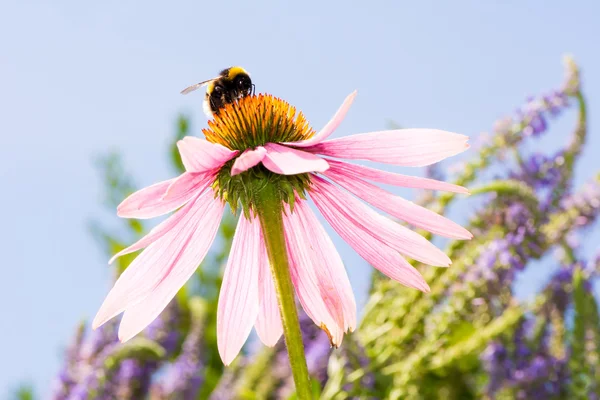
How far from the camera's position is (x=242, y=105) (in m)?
0.53

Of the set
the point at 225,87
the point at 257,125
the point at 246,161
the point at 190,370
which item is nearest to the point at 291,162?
the point at 246,161

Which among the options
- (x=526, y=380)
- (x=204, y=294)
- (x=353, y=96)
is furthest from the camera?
(x=204, y=294)

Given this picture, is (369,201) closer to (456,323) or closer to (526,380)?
(456,323)

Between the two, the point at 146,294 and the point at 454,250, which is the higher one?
the point at 146,294

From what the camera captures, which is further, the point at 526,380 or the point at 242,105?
the point at 526,380

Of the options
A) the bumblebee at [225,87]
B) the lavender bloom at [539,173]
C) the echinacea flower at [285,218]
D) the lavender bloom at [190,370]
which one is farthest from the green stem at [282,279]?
the lavender bloom at [190,370]

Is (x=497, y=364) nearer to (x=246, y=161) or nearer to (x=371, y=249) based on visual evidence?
(x=371, y=249)

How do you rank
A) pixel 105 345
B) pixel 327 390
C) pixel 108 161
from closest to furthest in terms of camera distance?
1. pixel 327 390
2. pixel 105 345
3. pixel 108 161

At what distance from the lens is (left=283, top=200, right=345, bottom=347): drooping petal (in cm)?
49

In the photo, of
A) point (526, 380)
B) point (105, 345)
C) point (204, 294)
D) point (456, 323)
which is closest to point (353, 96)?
point (456, 323)

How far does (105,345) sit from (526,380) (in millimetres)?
525

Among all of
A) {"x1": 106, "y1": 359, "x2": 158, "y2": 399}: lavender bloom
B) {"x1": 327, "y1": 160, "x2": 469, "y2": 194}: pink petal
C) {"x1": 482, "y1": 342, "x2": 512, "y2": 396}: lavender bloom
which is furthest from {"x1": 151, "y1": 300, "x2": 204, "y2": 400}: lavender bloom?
{"x1": 327, "y1": 160, "x2": 469, "y2": 194}: pink petal

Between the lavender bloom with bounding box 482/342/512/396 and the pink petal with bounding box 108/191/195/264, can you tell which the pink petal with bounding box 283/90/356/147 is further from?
the lavender bloom with bounding box 482/342/512/396

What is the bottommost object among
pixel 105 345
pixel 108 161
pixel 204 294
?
pixel 204 294
